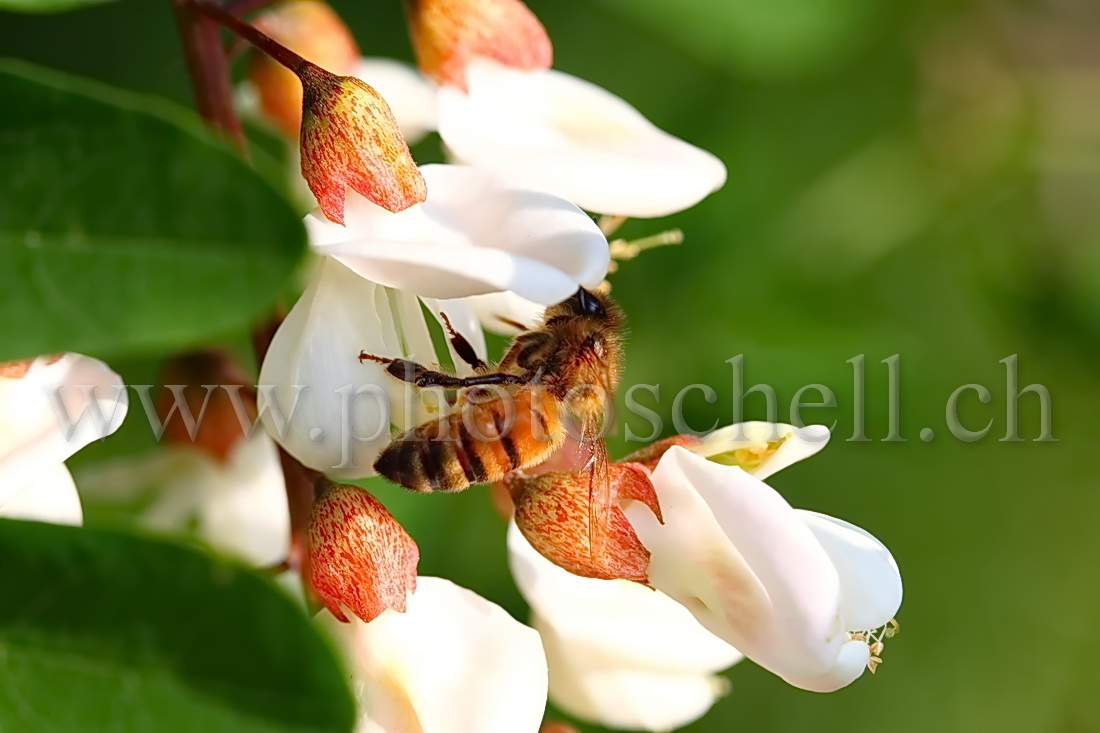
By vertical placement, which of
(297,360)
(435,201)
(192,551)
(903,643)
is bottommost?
(903,643)

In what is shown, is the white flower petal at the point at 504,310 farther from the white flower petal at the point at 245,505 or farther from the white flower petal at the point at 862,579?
the white flower petal at the point at 245,505

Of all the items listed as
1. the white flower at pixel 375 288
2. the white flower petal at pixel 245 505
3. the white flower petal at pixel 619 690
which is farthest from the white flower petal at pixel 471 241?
the white flower petal at pixel 245 505

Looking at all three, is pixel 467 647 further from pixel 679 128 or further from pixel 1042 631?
pixel 1042 631

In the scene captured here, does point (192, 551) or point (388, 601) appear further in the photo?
point (388, 601)

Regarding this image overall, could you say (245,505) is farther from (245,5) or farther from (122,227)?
(122,227)

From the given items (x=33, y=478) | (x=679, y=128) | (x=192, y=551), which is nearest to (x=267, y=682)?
(x=192, y=551)

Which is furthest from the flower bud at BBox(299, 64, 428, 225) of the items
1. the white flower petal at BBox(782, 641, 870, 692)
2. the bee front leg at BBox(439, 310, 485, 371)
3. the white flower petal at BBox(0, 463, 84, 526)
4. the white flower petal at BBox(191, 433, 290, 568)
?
the white flower petal at BBox(191, 433, 290, 568)
